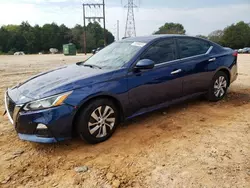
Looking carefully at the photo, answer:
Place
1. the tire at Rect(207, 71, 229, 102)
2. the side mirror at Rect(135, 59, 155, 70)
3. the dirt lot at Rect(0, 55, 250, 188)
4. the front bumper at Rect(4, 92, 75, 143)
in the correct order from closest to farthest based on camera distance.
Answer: the dirt lot at Rect(0, 55, 250, 188) → the front bumper at Rect(4, 92, 75, 143) → the side mirror at Rect(135, 59, 155, 70) → the tire at Rect(207, 71, 229, 102)

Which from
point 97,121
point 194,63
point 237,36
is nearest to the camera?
point 97,121

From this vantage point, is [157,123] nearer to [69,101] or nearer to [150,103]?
[150,103]

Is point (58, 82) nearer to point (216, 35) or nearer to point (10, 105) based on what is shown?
point (10, 105)

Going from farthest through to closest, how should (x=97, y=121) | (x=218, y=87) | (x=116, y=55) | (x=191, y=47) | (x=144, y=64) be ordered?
(x=218, y=87) < (x=191, y=47) < (x=116, y=55) < (x=144, y=64) < (x=97, y=121)

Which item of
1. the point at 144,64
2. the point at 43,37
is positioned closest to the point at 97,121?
the point at 144,64

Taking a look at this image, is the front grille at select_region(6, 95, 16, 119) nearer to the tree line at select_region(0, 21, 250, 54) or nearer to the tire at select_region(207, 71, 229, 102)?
the tire at select_region(207, 71, 229, 102)

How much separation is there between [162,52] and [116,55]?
2.66 feet

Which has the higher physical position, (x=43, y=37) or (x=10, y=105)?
(x=43, y=37)

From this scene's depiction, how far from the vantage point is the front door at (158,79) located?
338 centimetres

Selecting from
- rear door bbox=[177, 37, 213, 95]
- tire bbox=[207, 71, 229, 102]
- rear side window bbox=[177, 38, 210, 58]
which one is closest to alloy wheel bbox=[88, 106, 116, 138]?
rear door bbox=[177, 37, 213, 95]

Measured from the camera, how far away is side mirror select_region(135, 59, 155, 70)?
329 cm

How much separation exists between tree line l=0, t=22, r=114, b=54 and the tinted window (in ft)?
194

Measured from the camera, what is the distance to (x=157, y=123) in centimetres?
378

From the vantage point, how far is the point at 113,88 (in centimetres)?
312
